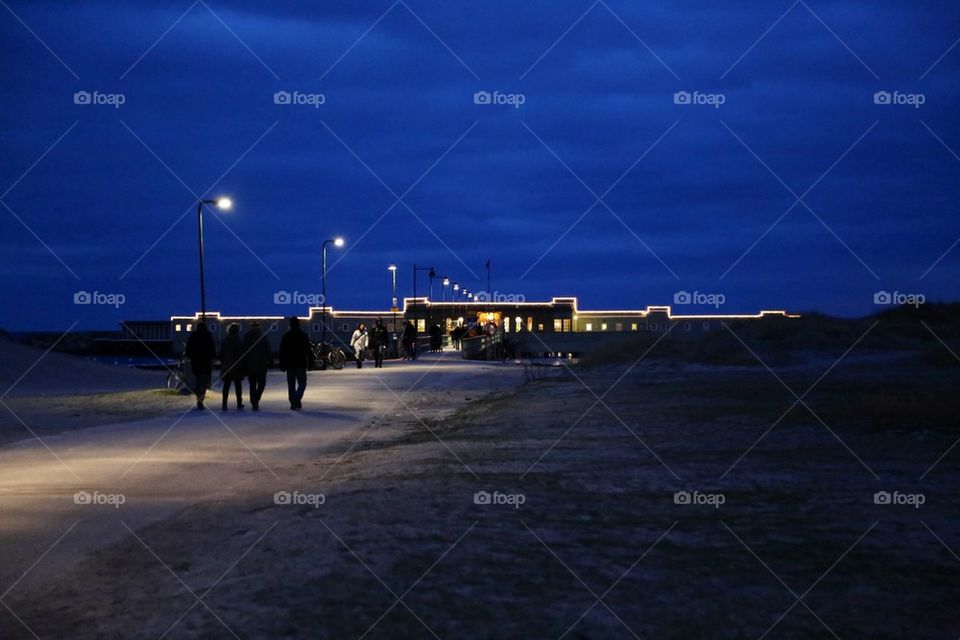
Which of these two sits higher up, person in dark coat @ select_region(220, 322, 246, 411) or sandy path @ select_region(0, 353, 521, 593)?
person in dark coat @ select_region(220, 322, 246, 411)

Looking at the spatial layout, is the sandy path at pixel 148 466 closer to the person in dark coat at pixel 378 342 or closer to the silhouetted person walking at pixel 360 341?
the person in dark coat at pixel 378 342

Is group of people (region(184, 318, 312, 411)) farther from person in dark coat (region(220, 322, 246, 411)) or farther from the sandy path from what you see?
the sandy path

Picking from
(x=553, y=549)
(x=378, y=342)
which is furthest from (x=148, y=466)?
(x=378, y=342)

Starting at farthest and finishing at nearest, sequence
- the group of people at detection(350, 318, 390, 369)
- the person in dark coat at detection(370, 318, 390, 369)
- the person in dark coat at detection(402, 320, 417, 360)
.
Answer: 1. the person in dark coat at detection(402, 320, 417, 360)
2. the group of people at detection(350, 318, 390, 369)
3. the person in dark coat at detection(370, 318, 390, 369)

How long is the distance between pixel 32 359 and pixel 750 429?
31729 millimetres

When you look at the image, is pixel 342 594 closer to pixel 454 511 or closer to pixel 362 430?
pixel 454 511

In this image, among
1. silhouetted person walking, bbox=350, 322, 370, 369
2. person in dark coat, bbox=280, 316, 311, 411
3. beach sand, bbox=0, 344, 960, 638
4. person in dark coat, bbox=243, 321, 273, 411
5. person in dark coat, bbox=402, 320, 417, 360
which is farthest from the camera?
person in dark coat, bbox=402, 320, 417, 360

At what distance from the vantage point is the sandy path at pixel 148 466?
7867mm

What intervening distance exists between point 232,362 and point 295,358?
1333mm

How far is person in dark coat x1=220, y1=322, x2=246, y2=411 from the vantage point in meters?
20.9

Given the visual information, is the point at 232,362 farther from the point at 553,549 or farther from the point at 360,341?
the point at 360,341

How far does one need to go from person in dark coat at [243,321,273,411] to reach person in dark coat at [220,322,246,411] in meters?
0.15

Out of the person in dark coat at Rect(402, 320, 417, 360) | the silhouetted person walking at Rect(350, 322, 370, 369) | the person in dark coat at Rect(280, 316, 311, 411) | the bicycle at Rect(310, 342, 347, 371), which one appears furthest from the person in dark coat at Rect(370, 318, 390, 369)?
the person in dark coat at Rect(280, 316, 311, 411)

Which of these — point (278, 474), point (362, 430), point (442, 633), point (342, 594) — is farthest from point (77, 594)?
point (362, 430)
